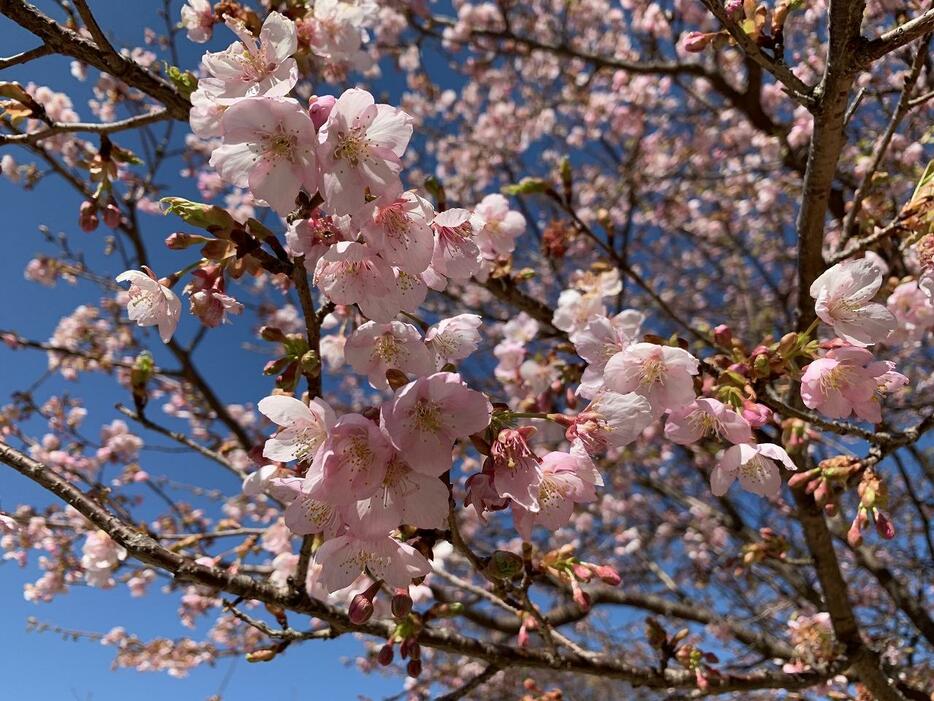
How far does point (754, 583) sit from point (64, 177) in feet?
18.8

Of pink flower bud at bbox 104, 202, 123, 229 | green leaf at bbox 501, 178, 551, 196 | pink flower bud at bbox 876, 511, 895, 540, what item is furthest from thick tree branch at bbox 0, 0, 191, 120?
pink flower bud at bbox 876, 511, 895, 540

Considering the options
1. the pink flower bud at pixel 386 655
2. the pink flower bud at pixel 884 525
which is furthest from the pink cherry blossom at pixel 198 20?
the pink flower bud at pixel 884 525

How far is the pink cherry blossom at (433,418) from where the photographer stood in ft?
3.33

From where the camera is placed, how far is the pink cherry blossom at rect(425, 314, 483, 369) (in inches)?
52.2

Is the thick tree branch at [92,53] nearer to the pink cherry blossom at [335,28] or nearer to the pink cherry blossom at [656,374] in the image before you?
the pink cherry blossom at [335,28]

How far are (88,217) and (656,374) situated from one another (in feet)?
5.68

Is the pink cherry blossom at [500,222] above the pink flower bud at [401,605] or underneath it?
above

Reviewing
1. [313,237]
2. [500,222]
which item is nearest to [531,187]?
[500,222]

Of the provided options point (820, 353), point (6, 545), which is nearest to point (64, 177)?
point (6, 545)

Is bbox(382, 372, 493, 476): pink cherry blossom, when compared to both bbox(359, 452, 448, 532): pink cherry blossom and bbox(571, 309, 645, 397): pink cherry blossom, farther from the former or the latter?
bbox(571, 309, 645, 397): pink cherry blossom

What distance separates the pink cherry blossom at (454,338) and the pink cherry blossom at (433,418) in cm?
28

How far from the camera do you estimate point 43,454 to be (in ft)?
13.4

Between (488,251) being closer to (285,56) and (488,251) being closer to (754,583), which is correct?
(285,56)

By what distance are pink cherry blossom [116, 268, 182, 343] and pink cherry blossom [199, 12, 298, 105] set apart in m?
0.44
